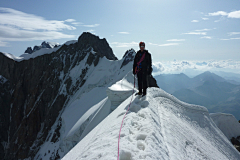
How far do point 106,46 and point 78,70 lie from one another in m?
27.0

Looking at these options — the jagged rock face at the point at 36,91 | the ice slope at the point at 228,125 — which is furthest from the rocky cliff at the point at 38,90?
the ice slope at the point at 228,125

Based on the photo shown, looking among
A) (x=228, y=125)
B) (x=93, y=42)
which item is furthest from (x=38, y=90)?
(x=228, y=125)

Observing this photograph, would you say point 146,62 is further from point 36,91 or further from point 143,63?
point 36,91

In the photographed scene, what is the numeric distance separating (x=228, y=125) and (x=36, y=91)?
66531 millimetres

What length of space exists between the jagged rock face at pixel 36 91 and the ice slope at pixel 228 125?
41559mm

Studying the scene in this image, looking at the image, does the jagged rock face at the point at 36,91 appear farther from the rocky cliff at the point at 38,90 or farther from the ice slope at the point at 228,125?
the ice slope at the point at 228,125

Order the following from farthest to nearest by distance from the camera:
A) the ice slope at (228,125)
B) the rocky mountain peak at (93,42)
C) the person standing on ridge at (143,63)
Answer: the rocky mountain peak at (93,42), the ice slope at (228,125), the person standing on ridge at (143,63)

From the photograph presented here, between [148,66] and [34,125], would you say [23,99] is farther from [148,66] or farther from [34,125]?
[148,66]

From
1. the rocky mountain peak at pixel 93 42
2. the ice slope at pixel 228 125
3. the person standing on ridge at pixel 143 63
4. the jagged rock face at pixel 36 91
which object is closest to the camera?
the person standing on ridge at pixel 143 63

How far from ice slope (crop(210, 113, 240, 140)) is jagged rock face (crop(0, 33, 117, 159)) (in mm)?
41559

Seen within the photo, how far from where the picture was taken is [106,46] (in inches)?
2938

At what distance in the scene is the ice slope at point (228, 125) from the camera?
1586 cm

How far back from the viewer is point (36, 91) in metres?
59.7

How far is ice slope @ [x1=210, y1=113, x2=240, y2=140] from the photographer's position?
52.0 feet
